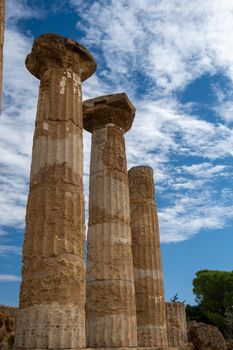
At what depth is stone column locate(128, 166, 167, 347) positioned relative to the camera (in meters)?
12.9

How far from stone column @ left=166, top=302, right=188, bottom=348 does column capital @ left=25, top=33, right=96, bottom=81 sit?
13.3 m

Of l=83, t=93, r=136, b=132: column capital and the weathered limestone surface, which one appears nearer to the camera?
l=83, t=93, r=136, b=132: column capital

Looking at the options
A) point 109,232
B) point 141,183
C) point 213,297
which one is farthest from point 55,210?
point 213,297

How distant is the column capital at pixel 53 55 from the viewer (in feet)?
32.0

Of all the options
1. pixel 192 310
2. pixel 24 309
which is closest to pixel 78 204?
pixel 24 309

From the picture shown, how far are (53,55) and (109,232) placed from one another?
5057 millimetres

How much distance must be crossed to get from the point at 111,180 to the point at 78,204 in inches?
137

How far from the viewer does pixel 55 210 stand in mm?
8250

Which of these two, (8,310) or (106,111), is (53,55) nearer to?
(106,111)

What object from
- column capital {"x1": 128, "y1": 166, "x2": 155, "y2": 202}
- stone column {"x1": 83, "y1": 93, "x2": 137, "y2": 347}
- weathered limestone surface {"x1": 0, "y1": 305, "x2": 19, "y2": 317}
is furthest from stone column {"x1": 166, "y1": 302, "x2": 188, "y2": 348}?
stone column {"x1": 83, "y1": 93, "x2": 137, "y2": 347}

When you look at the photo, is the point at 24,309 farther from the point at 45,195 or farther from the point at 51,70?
the point at 51,70

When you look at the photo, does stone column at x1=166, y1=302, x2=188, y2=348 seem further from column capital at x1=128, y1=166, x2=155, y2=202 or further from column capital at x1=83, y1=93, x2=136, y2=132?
column capital at x1=83, y1=93, x2=136, y2=132

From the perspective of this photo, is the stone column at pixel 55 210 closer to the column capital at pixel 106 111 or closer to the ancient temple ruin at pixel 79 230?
the ancient temple ruin at pixel 79 230

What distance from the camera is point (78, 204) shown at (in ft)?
28.3
